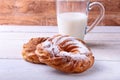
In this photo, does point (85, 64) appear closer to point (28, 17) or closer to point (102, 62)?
point (102, 62)

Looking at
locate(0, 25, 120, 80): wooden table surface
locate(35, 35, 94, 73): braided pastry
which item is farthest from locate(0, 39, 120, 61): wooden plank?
locate(35, 35, 94, 73): braided pastry

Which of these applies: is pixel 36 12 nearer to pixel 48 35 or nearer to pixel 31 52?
pixel 48 35

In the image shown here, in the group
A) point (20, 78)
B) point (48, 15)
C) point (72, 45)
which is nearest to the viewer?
point (20, 78)

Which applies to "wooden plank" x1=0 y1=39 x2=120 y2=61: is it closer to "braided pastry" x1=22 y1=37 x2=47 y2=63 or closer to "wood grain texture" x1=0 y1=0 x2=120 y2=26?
"braided pastry" x1=22 y1=37 x2=47 y2=63

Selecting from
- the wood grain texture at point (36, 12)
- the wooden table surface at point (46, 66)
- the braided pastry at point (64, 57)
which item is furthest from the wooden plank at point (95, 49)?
the wood grain texture at point (36, 12)

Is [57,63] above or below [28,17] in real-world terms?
above

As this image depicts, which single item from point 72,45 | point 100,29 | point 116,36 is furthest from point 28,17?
point 72,45

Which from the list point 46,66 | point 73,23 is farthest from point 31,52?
point 73,23
